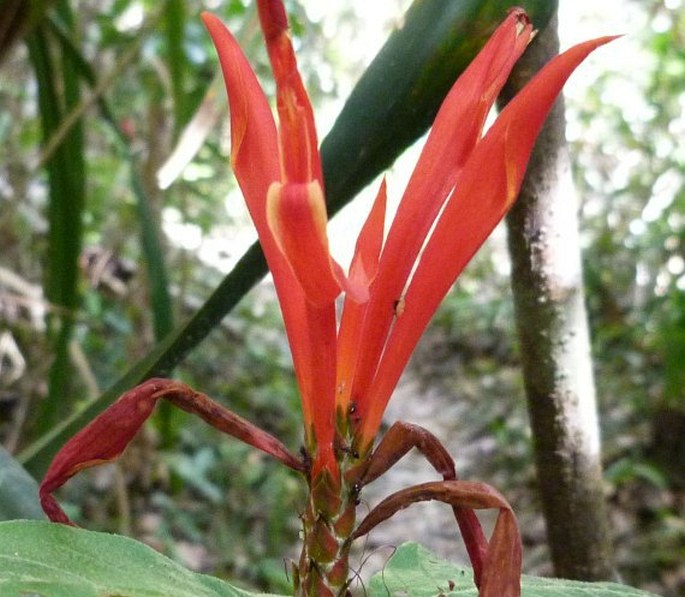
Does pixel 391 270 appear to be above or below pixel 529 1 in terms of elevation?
below

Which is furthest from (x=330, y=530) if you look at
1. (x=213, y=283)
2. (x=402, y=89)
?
(x=213, y=283)

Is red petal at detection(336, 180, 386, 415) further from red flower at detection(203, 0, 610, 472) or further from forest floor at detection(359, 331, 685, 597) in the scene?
forest floor at detection(359, 331, 685, 597)

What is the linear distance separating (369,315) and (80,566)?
124mm

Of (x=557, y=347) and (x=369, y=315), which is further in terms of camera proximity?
(x=557, y=347)

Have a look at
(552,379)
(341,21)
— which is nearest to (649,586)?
(552,379)

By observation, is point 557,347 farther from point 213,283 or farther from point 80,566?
point 213,283

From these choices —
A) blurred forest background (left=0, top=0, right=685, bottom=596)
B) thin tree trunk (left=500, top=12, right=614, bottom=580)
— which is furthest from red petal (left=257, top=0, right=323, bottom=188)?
blurred forest background (left=0, top=0, right=685, bottom=596)

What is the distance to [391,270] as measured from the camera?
0.30m

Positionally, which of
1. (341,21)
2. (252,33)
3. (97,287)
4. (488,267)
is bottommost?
(252,33)

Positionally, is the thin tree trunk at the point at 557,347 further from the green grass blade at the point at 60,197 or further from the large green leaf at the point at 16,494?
the green grass blade at the point at 60,197

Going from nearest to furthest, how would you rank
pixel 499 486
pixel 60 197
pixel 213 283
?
pixel 60 197, pixel 499 486, pixel 213 283

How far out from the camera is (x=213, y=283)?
7.82 ft

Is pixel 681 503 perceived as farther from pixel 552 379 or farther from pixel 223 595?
pixel 223 595

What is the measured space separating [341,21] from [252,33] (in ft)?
6.57
